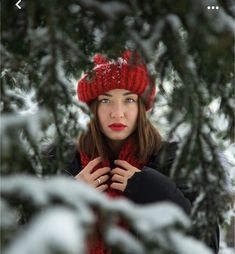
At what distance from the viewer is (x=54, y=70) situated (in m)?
1.37

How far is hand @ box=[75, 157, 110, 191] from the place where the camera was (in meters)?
2.82

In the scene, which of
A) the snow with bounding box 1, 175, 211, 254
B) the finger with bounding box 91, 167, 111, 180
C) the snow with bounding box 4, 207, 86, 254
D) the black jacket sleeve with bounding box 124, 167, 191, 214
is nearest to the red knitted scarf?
the finger with bounding box 91, 167, 111, 180

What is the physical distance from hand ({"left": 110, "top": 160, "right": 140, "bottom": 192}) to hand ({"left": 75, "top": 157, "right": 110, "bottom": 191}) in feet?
0.17

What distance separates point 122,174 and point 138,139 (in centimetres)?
31

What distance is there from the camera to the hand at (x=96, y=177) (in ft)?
9.24

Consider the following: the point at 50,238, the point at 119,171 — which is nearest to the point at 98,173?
the point at 119,171

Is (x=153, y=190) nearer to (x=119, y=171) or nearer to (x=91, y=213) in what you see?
(x=119, y=171)

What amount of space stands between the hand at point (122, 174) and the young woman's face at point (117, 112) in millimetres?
172

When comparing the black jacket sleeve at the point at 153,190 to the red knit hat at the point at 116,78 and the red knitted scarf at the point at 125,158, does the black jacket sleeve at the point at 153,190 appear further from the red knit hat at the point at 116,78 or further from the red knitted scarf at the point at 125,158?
the red knit hat at the point at 116,78

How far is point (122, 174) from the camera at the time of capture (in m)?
2.79

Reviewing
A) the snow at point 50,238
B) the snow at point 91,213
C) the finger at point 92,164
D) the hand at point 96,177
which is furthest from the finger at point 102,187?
the snow at point 50,238

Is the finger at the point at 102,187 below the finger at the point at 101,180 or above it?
below

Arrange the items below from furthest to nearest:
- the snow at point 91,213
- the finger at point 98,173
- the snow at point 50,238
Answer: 1. the finger at point 98,173
2. the snow at point 91,213
3. the snow at point 50,238

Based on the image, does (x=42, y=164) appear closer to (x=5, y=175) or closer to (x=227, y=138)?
(x=5, y=175)
